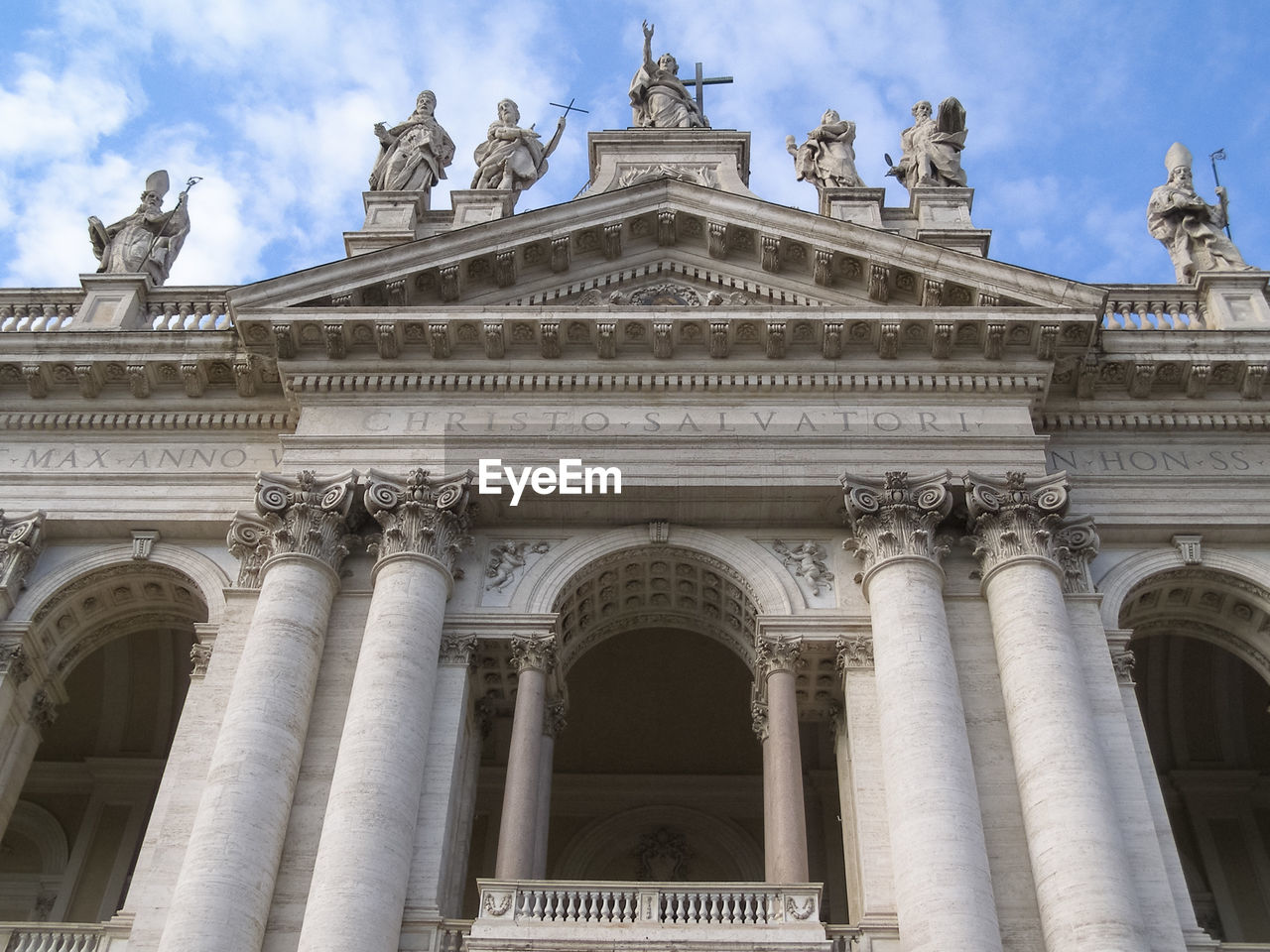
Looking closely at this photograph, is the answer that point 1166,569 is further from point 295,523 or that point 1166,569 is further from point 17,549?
point 17,549

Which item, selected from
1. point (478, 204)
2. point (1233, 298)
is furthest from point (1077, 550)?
point (478, 204)

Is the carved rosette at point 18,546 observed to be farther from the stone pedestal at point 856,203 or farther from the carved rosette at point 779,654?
the stone pedestal at point 856,203

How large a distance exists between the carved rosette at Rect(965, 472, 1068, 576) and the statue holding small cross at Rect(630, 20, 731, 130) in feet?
34.7

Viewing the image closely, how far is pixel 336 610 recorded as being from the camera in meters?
18.3

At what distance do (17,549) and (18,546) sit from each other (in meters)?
0.04

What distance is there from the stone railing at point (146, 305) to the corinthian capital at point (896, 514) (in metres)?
10.1

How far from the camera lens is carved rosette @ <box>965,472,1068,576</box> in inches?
706

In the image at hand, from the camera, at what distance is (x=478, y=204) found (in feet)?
77.0

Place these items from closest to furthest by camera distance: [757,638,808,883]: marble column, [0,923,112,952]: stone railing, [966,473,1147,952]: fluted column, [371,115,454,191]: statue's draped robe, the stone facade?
[966,473,1147,952]: fluted column
the stone facade
[0,923,112,952]: stone railing
[757,638,808,883]: marble column
[371,115,454,191]: statue's draped robe

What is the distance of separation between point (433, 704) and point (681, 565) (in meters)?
3.95

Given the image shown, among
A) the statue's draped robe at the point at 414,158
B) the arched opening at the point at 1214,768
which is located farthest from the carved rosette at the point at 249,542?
the arched opening at the point at 1214,768

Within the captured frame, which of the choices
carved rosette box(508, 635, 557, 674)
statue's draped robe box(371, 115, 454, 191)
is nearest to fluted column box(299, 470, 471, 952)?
carved rosette box(508, 635, 557, 674)

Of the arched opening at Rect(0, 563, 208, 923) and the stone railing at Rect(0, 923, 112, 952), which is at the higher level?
the arched opening at Rect(0, 563, 208, 923)

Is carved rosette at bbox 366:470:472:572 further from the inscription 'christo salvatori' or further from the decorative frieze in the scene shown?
the decorative frieze
